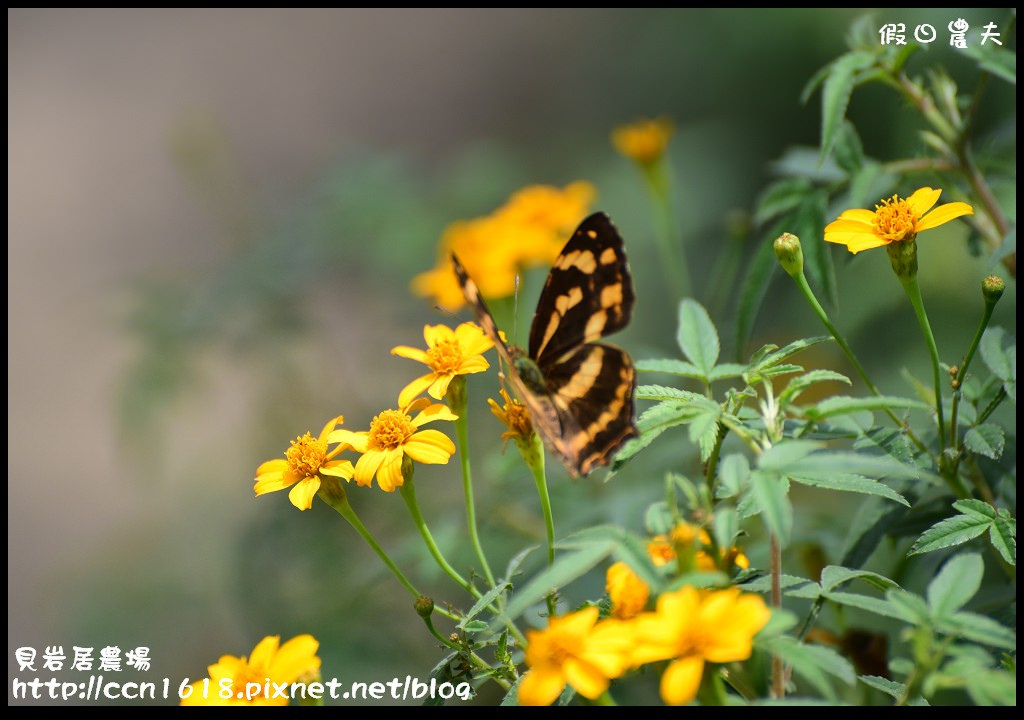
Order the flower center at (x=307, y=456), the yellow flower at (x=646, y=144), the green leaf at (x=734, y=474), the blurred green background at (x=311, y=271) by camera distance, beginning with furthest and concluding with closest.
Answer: the yellow flower at (x=646, y=144)
the blurred green background at (x=311, y=271)
the flower center at (x=307, y=456)
the green leaf at (x=734, y=474)

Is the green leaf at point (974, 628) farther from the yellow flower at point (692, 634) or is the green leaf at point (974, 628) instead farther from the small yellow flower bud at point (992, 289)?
the small yellow flower bud at point (992, 289)

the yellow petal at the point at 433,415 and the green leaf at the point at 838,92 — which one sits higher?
the green leaf at the point at 838,92

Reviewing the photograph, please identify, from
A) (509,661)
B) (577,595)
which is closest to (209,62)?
(577,595)

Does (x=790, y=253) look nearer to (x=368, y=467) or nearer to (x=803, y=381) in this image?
(x=803, y=381)

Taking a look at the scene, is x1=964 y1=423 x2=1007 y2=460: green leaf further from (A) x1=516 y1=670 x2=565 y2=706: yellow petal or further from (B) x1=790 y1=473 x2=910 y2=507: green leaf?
(A) x1=516 y1=670 x2=565 y2=706: yellow petal

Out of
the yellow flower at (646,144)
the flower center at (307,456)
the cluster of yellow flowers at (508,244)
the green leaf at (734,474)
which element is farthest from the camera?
the yellow flower at (646,144)

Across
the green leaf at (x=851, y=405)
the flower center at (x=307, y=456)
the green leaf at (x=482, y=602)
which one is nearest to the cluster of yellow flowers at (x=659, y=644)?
the green leaf at (x=482, y=602)

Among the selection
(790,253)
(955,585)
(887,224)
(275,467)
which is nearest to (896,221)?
(887,224)
